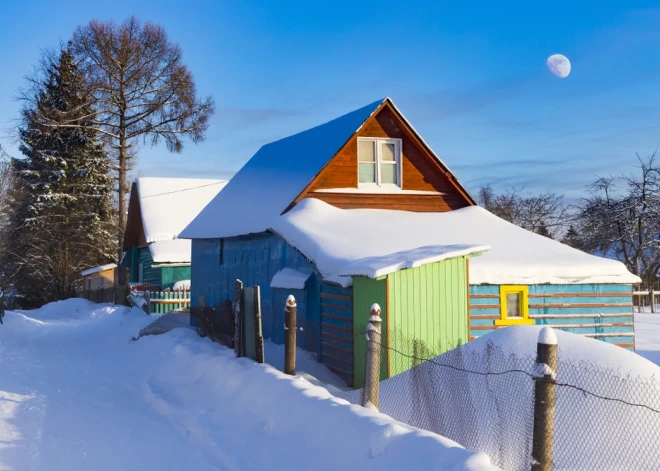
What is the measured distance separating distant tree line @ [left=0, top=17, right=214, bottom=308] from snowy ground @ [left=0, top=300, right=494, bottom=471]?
25254 mm

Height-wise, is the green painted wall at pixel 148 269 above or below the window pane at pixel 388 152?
below

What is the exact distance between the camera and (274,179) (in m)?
21.3

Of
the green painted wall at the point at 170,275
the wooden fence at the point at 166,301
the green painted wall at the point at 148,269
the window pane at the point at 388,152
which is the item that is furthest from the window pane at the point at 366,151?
the green painted wall at the point at 148,269

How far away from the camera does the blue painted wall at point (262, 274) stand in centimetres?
1534

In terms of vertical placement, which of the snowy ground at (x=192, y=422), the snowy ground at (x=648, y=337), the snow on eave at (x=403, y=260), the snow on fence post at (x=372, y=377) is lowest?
the snowy ground at (x=648, y=337)

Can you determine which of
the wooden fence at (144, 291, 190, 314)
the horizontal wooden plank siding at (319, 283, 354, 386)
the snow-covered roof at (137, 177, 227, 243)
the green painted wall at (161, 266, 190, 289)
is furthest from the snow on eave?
the snow-covered roof at (137, 177, 227, 243)

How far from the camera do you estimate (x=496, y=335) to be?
32.1ft

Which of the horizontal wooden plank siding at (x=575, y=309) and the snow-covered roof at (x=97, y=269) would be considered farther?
the snow-covered roof at (x=97, y=269)

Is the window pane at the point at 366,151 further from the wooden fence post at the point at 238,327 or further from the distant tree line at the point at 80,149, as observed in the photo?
the distant tree line at the point at 80,149

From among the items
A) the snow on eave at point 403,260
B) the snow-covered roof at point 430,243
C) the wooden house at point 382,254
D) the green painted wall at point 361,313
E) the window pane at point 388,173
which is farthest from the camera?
the window pane at point 388,173

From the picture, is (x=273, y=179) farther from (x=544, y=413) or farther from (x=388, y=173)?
(x=544, y=413)

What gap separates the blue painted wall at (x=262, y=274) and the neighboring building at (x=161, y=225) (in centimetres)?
818

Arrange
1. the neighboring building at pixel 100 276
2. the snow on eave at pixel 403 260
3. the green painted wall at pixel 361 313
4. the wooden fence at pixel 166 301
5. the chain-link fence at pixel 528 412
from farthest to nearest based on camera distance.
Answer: the neighboring building at pixel 100 276
the wooden fence at pixel 166 301
the green painted wall at pixel 361 313
the snow on eave at pixel 403 260
the chain-link fence at pixel 528 412

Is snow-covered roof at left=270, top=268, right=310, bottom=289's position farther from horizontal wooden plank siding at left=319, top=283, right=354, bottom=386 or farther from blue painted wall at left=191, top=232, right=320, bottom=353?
horizontal wooden plank siding at left=319, top=283, right=354, bottom=386
